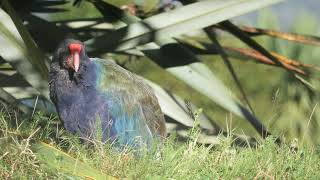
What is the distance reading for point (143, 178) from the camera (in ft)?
13.3

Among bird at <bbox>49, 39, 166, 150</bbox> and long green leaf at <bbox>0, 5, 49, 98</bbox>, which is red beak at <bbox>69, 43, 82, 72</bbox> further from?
long green leaf at <bbox>0, 5, 49, 98</bbox>

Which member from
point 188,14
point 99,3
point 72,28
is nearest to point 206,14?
point 188,14

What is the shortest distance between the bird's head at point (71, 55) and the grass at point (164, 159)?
0.54 meters

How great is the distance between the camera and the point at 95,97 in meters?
5.58

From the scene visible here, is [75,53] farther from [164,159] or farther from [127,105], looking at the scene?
[164,159]

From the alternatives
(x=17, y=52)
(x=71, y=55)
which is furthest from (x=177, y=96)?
(x=17, y=52)

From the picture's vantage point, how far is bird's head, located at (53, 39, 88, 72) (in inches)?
210

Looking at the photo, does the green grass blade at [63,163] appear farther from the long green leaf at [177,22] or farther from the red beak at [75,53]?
the long green leaf at [177,22]

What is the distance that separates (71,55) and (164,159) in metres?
1.29

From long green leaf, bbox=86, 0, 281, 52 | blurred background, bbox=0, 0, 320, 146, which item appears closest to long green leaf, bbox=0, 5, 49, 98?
blurred background, bbox=0, 0, 320, 146

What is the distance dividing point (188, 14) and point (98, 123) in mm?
1291

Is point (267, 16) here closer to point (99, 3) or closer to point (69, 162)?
point (99, 3)

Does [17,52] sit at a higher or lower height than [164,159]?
higher

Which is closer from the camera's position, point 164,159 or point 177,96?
point 164,159
